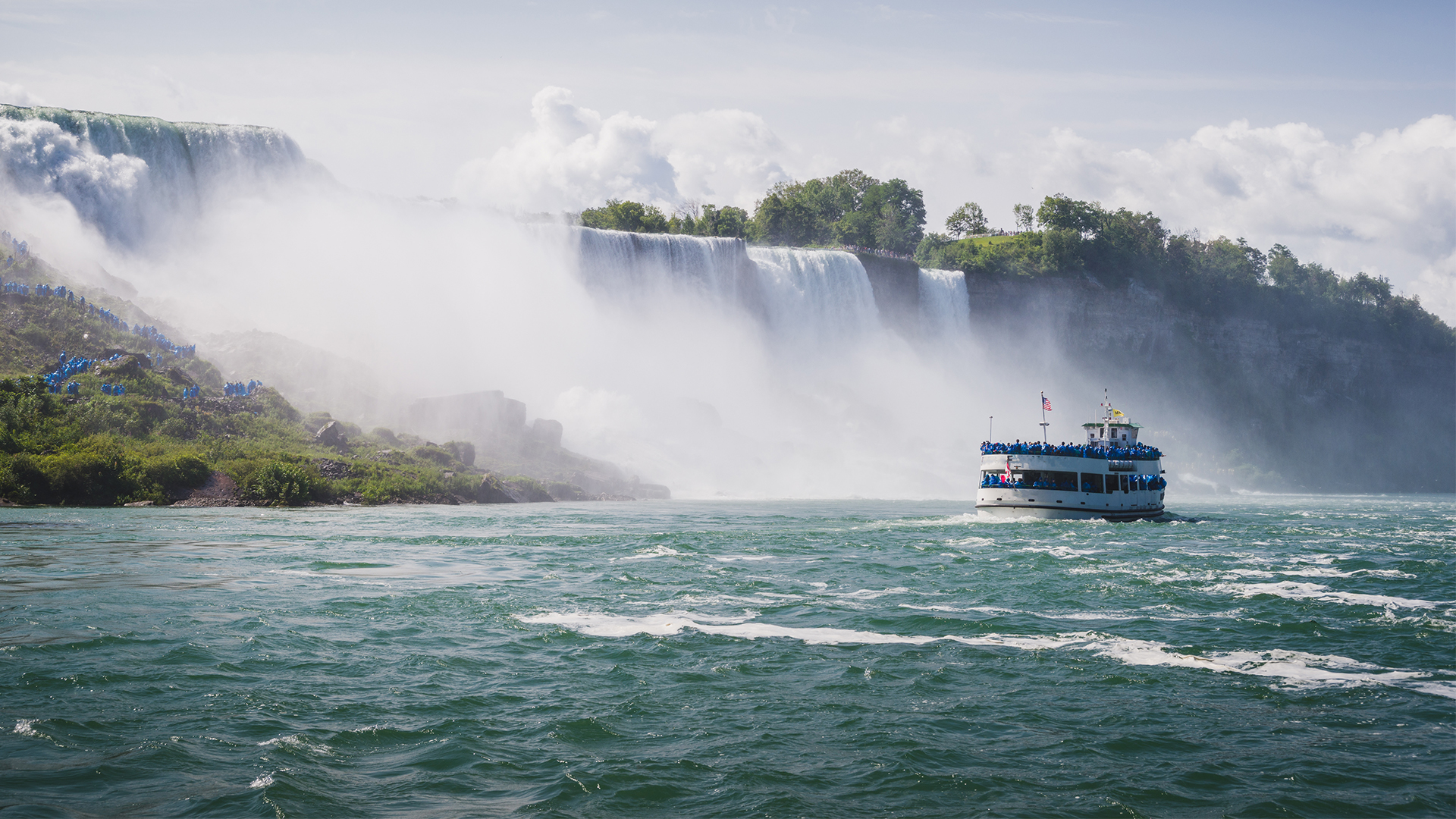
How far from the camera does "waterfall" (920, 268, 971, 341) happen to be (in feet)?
290

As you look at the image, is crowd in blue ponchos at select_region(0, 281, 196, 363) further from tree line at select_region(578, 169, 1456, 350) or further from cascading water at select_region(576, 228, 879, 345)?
tree line at select_region(578, 169, 1456, 350)

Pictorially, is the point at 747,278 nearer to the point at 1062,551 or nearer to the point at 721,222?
the point at 721,222

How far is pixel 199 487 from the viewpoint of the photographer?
39.0m

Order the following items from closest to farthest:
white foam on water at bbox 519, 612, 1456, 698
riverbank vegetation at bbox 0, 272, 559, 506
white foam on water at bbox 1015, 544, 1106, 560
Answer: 1. white foam on water at bbox 519, 612, 1456, 698
2. white foam on water at bbox 1015, 544, 1106, 560
3. riverbank vegetation at bbox 0, 272, 559, 506

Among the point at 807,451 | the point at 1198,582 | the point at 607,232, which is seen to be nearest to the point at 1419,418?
the point at 807,451

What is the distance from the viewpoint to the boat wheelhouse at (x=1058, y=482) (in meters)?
39.1

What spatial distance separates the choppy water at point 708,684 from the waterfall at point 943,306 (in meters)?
63.9

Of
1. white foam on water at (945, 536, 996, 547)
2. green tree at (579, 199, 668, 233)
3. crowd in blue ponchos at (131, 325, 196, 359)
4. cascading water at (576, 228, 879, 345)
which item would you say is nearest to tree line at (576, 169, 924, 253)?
green tree at (579, 199, 668, 233)

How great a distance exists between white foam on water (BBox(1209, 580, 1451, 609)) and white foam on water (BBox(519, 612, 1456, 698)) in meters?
5.83

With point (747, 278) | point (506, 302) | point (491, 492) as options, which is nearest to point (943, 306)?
point (747, 278)

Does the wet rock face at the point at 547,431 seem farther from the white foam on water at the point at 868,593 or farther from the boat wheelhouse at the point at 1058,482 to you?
the white foam on water at the point at 868,593

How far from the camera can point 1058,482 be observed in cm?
3950

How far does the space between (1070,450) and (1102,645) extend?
25.1m

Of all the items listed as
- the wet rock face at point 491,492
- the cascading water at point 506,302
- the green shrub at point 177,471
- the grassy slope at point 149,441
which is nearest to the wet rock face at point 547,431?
the cascading water at point 506,302
